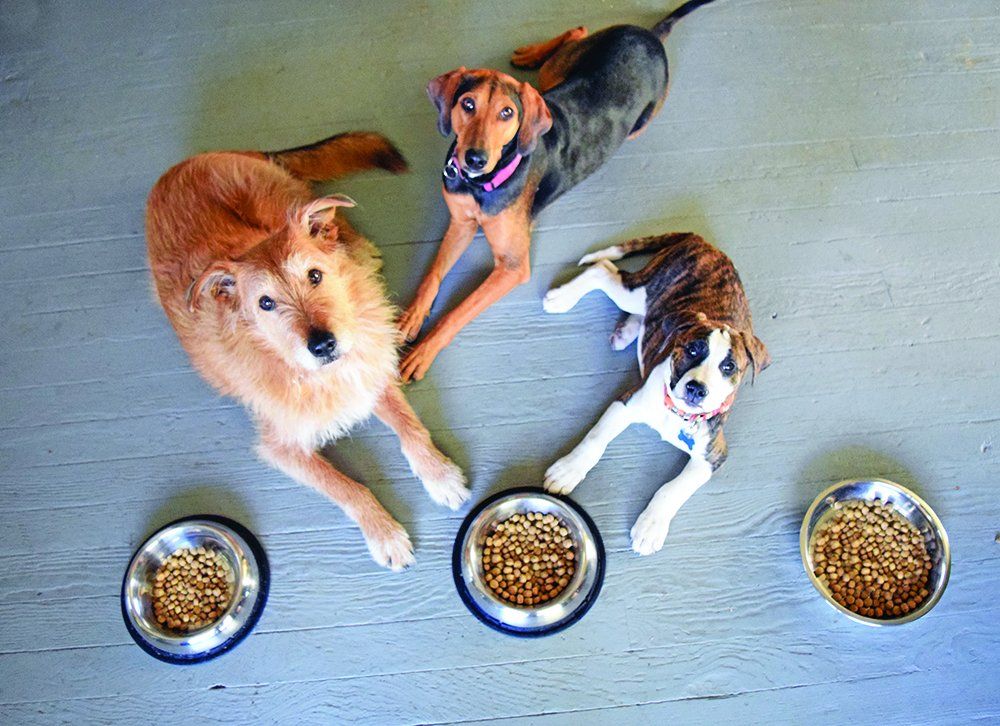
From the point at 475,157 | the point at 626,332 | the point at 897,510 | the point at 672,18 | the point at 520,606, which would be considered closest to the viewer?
the point at 475,157

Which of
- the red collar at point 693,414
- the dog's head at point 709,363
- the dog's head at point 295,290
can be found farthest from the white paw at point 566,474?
the dog's head at point 295,290

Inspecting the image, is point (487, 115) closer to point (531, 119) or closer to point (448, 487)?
point (531, 119)

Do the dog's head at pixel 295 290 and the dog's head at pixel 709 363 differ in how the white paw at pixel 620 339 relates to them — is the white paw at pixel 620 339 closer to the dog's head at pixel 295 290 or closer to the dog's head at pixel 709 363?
the dog's head at pixel 709 363

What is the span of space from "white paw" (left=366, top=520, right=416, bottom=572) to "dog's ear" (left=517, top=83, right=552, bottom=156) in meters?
1.30

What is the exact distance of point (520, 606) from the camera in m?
2.21

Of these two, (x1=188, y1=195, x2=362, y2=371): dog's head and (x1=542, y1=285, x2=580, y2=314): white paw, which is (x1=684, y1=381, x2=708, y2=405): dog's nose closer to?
(x1=542, y1=285, x2=580, y2=314): white paw

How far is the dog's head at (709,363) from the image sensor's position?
5.98 feet

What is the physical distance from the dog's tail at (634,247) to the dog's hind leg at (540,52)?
0.93 metres

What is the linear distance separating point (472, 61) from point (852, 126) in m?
1.65

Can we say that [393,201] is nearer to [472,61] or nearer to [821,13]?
[472,61]

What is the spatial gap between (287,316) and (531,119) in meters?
0.94

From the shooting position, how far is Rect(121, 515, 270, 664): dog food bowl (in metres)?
2.16

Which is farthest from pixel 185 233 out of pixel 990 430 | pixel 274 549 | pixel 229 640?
pixel 990 430

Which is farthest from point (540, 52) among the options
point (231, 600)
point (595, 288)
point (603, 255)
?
point (231, 600)
